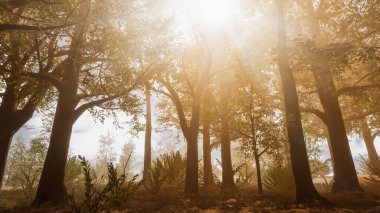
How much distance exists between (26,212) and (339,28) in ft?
42.8

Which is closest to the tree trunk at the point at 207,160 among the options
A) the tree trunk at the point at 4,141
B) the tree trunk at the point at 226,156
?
the tree trunk at the point at 226,156

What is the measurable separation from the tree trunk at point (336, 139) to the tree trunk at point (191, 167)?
5195 mm

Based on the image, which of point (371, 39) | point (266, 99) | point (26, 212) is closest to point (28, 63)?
point (26, 212)

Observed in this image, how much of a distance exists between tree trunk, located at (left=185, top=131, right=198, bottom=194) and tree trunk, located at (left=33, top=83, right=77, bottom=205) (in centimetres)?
430

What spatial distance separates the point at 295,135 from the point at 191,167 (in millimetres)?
4129

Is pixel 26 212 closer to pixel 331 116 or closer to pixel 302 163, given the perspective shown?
pixel 302 163

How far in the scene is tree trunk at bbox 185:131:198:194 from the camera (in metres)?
11.0

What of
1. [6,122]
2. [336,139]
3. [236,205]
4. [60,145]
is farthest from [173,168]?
[336,139]

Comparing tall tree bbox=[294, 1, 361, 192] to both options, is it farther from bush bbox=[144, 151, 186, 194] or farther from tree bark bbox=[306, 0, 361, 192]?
bush bbox=[144, 151, 186, 194]

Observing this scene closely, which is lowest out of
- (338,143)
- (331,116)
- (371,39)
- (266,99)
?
(338,143)

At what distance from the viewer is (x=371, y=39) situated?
1270cm

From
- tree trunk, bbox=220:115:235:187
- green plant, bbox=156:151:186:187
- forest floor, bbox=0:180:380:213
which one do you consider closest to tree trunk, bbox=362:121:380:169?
tree trunk, bbox=220:115:235:187

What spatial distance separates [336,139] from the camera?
11.5m

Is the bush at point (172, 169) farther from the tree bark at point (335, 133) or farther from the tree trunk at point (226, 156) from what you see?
the tree bark at point (335, 133)
